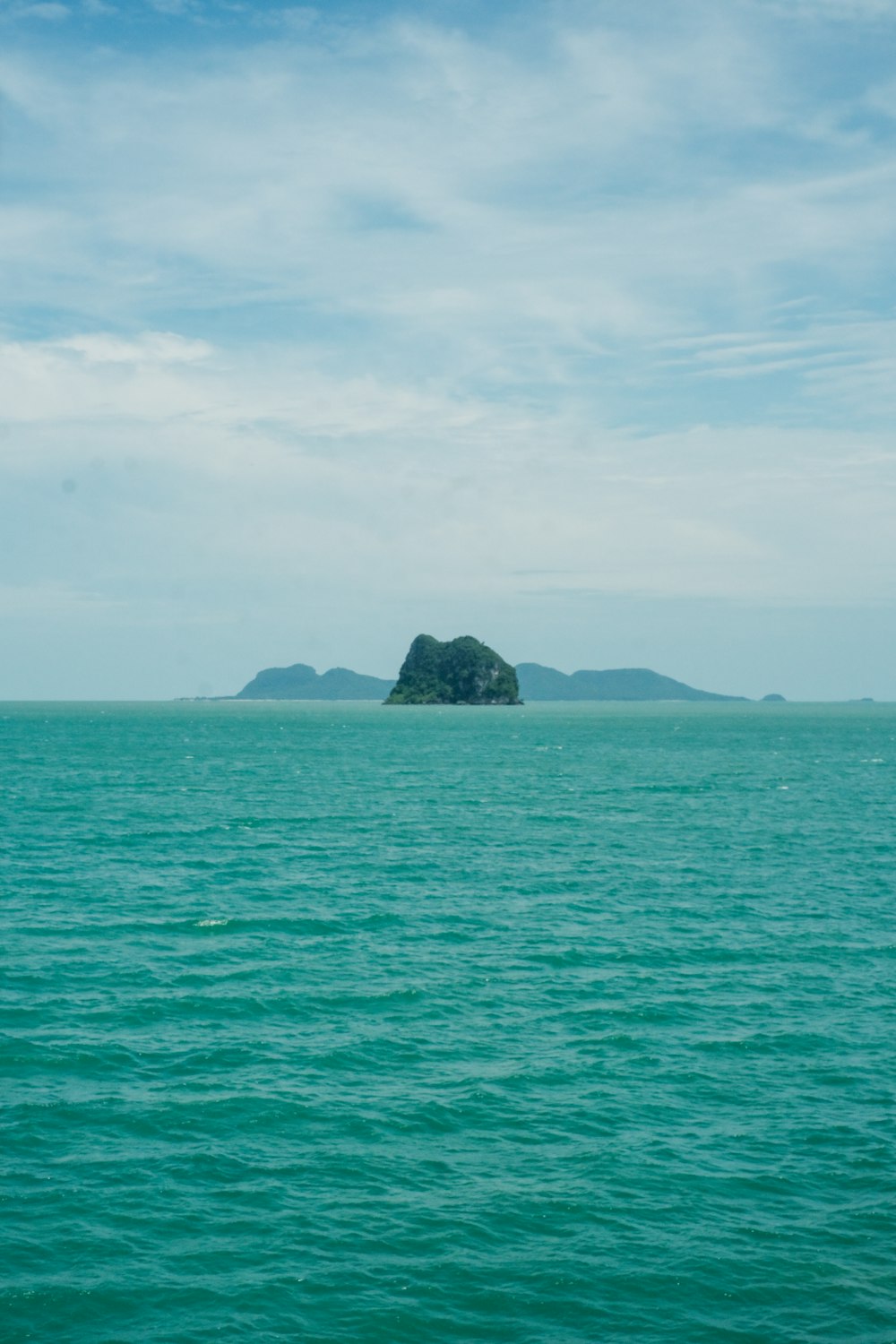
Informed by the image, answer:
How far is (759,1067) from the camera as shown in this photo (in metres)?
26.7

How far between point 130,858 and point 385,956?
76.3ft

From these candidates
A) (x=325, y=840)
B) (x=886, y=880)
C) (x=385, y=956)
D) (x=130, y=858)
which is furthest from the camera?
(x=325, y=840)

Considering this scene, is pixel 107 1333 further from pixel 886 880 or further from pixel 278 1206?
pixel 886 880

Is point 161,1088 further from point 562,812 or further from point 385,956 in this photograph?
point 562,812

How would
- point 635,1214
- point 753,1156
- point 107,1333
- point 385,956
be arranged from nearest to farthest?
point 107,1333 < point 635,1214 < point 753,1156 < point 385,956

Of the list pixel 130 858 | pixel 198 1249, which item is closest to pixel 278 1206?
pixel 198 1249

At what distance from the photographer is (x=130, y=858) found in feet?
181

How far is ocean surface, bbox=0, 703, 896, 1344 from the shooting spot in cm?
1725

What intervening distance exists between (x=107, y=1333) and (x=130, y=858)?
40.5 meters

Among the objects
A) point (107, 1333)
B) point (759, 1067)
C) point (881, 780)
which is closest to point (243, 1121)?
point (107, 1333)

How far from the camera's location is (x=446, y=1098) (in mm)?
24594

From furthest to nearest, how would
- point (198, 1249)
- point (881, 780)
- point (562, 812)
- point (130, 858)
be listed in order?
1. point (881, 780)
2. point (562, 812)
3. point (130, 858)
4. point (198, 1249)

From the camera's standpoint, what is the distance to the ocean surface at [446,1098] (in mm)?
17250

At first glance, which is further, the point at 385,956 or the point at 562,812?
the point at 562,812
